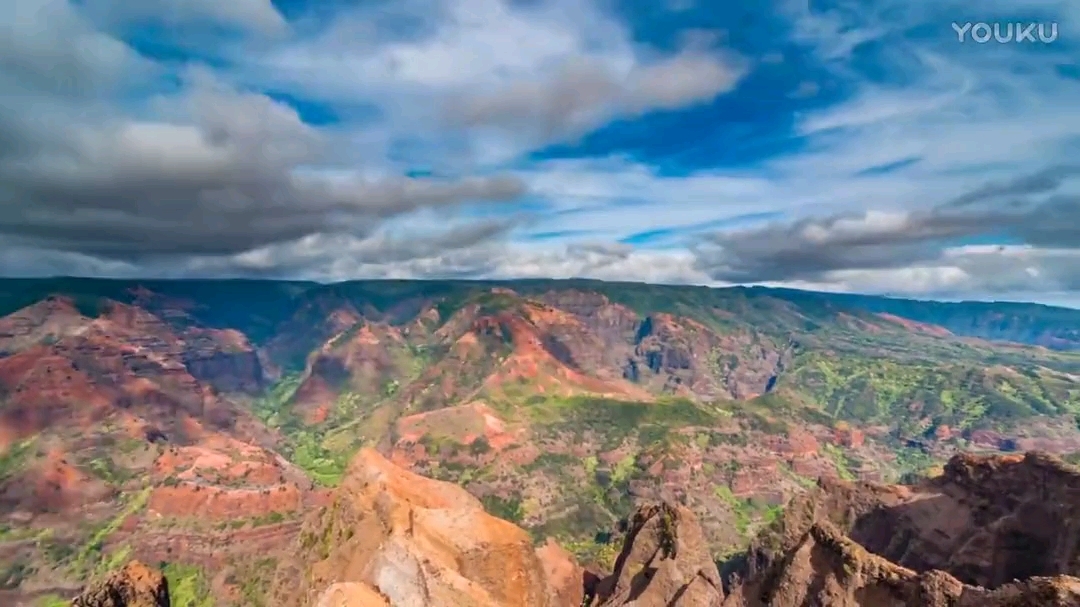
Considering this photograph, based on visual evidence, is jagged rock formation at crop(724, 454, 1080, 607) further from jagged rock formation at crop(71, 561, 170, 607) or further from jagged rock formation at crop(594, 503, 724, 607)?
jagged rock formation at crop(71, 561, 170, 607)

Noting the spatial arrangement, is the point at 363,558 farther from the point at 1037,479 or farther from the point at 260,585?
the point at 260,585

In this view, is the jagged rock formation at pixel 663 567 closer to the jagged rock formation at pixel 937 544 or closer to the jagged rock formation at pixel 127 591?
the jagged rock formation at pixel 937 544

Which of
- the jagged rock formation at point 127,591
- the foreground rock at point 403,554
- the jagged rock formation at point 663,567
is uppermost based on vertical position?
the foreground rock at point 403,554

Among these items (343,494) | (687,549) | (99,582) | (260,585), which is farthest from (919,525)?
(260,585)

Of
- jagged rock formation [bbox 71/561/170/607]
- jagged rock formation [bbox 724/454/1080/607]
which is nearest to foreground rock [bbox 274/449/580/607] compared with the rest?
jagged rock formation [bbox 71/561/170/607]

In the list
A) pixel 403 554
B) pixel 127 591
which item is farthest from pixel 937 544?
pixel 127 591

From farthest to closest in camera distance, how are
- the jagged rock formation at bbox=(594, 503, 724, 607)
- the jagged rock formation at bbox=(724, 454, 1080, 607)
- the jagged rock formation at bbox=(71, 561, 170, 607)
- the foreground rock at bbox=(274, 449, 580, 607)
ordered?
the jagged rock formation at bbox=(594, 503, 724, 607) → the jagged rock formation at bbox=(71, 561, 170, 607) → the jagged rock formation at bbox=(724, 454, 1080, 607) → the foreground rock at bbox=(274, 449, 580, 607)

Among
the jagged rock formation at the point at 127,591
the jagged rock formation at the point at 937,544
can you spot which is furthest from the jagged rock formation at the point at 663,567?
the jagged rock formation at the point at 127,591
